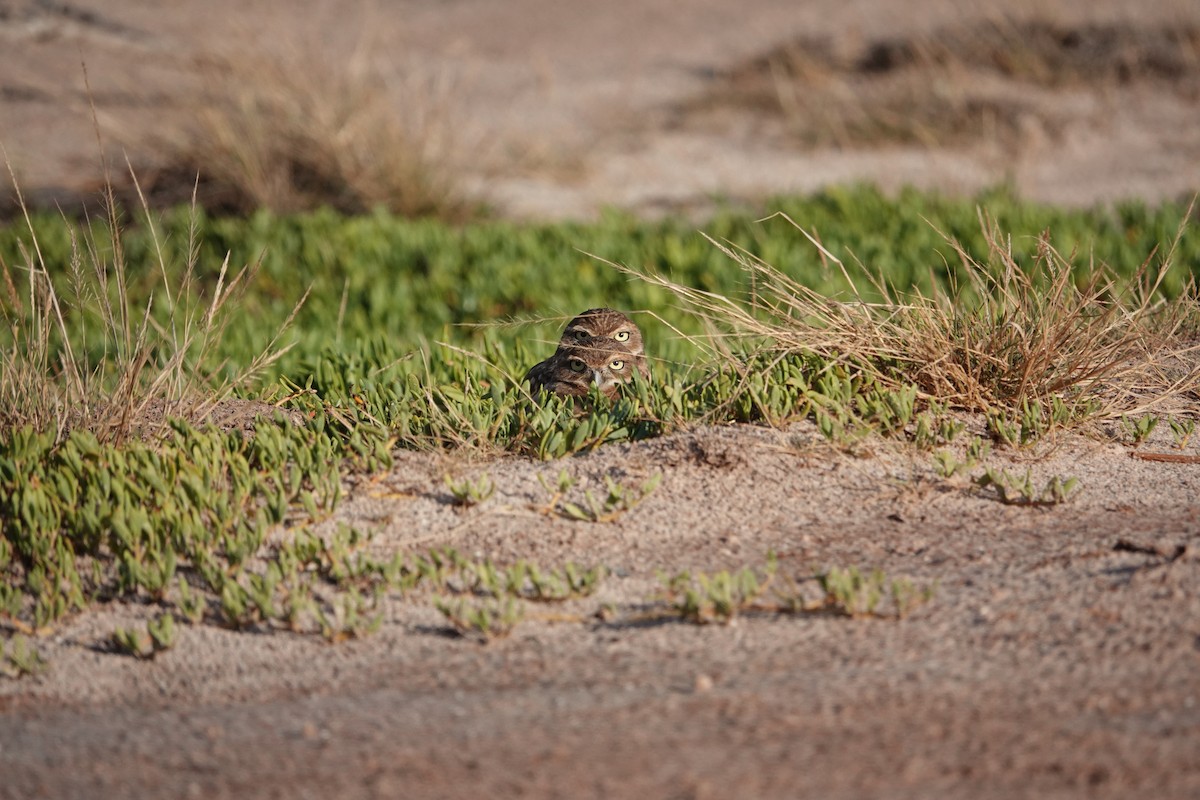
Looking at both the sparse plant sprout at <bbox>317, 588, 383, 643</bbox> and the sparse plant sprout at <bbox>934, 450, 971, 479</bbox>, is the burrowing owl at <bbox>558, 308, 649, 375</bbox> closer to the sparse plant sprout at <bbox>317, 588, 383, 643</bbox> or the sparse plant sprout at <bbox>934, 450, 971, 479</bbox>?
the sparse plant sprout at <bbox>934, 450, 971, 479</bbox>

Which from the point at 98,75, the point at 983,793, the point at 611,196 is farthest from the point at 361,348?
the point at 98,75

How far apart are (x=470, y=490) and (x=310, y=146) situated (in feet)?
21.6

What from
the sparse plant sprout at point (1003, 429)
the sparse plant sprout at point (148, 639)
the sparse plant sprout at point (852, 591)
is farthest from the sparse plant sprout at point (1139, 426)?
the sparse plant sprout at point (148, 639)

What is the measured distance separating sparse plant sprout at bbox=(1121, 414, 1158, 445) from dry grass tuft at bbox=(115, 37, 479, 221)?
634 centimetres

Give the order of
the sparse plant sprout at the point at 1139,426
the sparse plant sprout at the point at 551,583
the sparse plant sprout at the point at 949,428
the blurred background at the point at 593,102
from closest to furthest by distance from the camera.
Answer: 1. the sparse plant sprout at the point at 551,583
2. the sparse plant sprout at the point at 949,428
3. the sparse plant sprout at the point at 1139,426
4. the blurred background at the point at 593,102

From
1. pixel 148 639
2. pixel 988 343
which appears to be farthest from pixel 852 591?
pixel 148 639

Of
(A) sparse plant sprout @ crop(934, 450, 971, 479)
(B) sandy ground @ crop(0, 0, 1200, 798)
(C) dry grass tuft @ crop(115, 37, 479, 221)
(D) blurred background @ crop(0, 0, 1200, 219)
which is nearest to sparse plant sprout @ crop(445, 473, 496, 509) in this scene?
(B) sandy ground @ crop(0, 0, 1200, 798)

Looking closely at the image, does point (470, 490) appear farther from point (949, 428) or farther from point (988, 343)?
point (988, 343)

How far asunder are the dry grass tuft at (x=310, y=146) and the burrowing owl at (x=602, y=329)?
538 centimetres

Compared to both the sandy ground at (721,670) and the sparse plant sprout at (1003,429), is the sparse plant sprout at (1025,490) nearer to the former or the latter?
the sandy ground at (721,670)

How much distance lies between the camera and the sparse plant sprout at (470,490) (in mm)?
3934

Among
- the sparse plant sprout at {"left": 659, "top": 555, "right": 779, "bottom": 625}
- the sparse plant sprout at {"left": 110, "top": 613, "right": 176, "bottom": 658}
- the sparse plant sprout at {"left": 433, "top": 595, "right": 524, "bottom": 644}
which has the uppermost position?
the sparse plant sprout at {"left": 659, "top": 555, "right": 779, "bottom": 625}

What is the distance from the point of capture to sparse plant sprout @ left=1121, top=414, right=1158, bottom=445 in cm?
430

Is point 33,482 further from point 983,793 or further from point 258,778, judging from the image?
point 983,793
